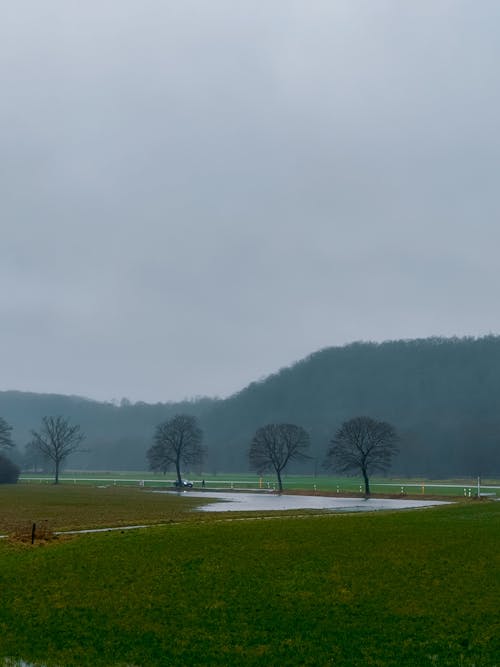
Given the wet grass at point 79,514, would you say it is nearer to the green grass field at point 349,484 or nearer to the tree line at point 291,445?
the tree line at point 291,445

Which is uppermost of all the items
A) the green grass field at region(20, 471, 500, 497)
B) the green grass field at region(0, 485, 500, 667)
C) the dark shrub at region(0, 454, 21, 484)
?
the green grass field at region(0, 485, 500, 667)

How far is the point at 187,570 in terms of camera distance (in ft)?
83.4

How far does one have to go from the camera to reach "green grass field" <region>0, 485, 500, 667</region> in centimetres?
1781

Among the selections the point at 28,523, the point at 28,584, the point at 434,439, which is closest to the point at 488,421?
the point at 434,439

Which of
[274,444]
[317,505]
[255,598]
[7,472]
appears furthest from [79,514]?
[7,472]

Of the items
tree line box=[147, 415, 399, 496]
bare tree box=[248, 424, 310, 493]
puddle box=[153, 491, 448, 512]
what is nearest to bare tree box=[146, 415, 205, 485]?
tree line box=[147, 415, 399, 496]

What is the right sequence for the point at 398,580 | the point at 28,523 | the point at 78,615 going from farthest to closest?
the point at 28,523 → the point at 398,580 → the point at 78,615

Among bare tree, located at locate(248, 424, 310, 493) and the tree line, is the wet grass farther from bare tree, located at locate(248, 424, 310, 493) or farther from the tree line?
bare tree, located at locate(248, 424, 310, 493)

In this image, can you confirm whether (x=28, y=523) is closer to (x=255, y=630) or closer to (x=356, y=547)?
(x=356, y=547)

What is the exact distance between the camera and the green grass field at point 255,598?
17.8 metres

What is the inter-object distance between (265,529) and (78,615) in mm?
14156

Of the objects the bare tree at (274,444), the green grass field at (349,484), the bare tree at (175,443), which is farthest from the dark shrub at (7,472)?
the bare tree at (274,444)

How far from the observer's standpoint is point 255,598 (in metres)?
21.9

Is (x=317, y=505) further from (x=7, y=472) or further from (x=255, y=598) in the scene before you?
(x=7, y=472)
